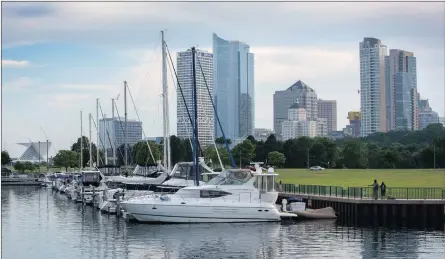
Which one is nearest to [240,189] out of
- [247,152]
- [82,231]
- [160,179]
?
[82,231]

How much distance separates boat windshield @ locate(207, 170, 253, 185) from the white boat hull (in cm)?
184

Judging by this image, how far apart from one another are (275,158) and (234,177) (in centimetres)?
10351

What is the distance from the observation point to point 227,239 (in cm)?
4525

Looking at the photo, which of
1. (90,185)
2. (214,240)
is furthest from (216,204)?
(90,185)

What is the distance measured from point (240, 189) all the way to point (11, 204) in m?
38.3

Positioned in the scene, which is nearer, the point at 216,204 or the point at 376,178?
the point at 216,204

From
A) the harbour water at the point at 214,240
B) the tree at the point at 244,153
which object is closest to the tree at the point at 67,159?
the tree at the point at 244,153

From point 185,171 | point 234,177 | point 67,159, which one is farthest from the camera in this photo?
point 67,159

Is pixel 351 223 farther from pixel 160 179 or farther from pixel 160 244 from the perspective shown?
pixel 160 179

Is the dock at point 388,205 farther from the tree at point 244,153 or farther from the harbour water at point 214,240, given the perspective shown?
the tree at point 244,153

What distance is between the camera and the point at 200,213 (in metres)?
52.3

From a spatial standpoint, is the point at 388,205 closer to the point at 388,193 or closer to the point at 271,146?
the point at 388,193

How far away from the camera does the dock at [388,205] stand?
5388 cm

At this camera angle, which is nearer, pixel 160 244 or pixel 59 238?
pixel 160 244
